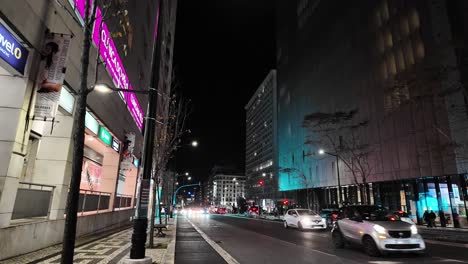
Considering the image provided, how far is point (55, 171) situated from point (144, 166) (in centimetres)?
681

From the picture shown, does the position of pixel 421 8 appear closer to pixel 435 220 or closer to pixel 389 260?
pixel 435 220

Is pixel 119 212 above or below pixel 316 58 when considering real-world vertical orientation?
below

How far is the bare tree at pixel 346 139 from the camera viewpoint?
36.9m

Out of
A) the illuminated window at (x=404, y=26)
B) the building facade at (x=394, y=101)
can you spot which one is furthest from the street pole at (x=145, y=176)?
the illuminated window at (x=404, y=26)

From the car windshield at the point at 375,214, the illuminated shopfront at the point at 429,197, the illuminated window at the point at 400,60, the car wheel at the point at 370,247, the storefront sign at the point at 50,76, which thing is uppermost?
the illuminated window at the point at 400,60

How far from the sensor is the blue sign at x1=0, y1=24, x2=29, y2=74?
328 inches

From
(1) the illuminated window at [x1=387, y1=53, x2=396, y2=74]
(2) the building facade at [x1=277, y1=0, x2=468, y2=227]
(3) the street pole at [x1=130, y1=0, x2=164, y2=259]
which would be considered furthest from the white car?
(1) the illuminated window at [x1=387, y1=53, x2=396, y2=74]

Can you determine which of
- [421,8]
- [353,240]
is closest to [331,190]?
[421,8]

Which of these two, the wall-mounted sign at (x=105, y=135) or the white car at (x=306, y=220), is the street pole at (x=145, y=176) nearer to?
the wall-mounted sign at (x=105, y=135)

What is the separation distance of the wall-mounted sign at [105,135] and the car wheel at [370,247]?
48.0 feet

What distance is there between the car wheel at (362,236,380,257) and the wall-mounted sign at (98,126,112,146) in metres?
14.6

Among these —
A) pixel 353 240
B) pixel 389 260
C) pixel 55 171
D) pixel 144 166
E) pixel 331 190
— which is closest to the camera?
pixel 144 166

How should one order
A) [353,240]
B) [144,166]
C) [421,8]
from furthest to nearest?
[421,8] < [353,240] < [144,166]

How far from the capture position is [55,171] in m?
12.8
